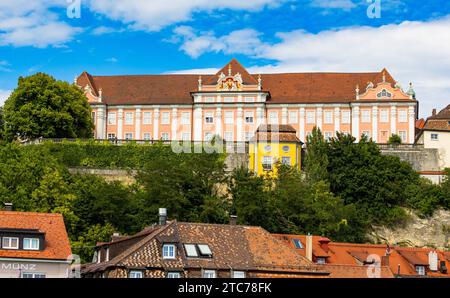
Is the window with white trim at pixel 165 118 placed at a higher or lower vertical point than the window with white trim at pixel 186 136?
higher

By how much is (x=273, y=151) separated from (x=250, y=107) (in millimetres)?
14959

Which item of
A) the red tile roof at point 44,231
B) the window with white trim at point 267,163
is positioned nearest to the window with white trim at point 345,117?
the window with white trim at point 267,163

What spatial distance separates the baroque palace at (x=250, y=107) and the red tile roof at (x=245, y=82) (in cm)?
10

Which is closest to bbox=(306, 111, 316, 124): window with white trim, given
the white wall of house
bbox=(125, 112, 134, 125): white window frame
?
bbox=(125, 112, 134, 125): white window frame

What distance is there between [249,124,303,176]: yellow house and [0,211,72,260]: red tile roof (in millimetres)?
30678

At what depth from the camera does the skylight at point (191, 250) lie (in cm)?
3294

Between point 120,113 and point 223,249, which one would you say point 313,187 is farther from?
point 120,113

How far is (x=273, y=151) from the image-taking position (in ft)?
215

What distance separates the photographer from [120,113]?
82312 millimetres

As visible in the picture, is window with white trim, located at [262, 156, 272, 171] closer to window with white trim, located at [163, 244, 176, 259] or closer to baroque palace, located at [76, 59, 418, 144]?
baroque palace, located at [76, 59, 418, 144]

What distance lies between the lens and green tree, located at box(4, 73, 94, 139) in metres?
68.1

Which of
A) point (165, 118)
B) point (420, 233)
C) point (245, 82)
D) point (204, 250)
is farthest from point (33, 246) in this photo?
point (165, 118)

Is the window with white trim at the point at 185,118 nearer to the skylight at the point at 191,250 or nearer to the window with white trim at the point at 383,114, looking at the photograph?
the window with white trim at the point at 383,114
